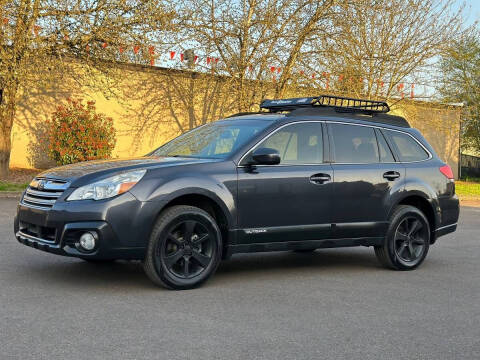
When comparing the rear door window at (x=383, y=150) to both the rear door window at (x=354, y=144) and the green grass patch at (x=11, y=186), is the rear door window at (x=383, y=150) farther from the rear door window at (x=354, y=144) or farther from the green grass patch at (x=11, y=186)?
the green grass patch at (x=11, y=186)

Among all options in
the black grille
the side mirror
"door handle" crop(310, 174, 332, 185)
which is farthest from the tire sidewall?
the black grille

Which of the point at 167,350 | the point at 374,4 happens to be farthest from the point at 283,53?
the point at 167,350

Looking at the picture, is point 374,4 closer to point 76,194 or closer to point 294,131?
point 294,131

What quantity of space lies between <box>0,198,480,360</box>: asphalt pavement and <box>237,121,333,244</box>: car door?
0.55m

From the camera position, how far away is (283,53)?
2292 cm

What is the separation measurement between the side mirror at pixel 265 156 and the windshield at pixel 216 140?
0.83 ft

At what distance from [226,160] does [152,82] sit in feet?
59.4

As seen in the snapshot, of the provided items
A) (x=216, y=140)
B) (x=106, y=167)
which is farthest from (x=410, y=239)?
(x=106, y=167)

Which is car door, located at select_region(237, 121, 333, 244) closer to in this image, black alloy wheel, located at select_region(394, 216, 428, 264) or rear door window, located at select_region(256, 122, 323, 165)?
rear door window, located at select_region(256, 122, 323, 165)

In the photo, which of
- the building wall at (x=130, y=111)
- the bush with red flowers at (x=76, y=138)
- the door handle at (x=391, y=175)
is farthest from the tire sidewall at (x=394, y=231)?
the building wall at (x=130, y=111)

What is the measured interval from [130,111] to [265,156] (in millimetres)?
17692

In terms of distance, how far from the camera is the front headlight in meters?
6.64

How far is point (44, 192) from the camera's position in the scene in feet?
22.8

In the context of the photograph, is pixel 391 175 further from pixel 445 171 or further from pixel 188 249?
pixel 188 249
